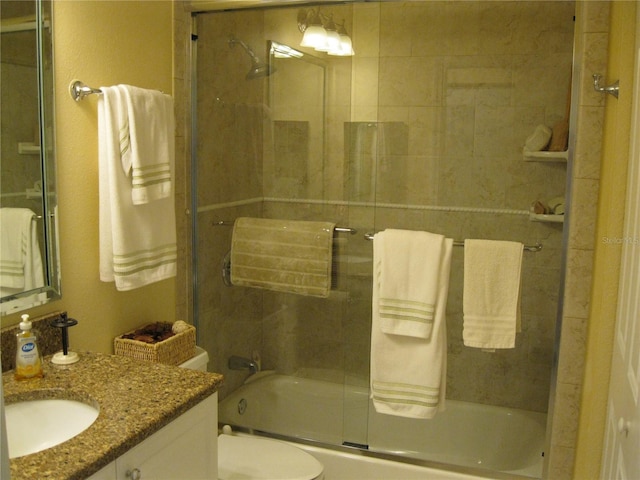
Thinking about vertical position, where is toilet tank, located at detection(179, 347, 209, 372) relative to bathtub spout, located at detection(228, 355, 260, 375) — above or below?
above

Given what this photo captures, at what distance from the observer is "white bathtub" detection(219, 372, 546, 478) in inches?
99.5

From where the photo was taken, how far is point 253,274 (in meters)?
2.59

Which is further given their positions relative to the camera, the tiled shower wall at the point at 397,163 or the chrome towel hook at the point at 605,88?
the tiled shower wall at the point at 397,163

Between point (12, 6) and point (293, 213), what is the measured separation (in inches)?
51.8

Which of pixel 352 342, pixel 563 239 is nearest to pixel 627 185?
pixel 563 239

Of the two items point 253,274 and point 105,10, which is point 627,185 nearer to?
point 253,274

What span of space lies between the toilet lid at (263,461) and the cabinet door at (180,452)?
18.3 inches

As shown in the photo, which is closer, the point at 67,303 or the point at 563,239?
the point at 67,303

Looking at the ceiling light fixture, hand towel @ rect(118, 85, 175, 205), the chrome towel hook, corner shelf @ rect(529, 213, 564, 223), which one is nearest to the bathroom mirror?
hand towel @ rect(118, 85, 175, 205)

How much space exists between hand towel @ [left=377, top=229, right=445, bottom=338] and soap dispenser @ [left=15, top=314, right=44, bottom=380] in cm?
118

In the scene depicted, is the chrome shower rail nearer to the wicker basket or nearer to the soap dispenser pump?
the soap dispenser pump

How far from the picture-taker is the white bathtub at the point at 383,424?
253 centimetres

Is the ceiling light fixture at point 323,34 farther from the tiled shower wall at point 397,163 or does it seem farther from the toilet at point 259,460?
the toilet at point 259,460

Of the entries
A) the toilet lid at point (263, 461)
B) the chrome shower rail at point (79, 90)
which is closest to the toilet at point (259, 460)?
the toilet lid at point (263, 461)
